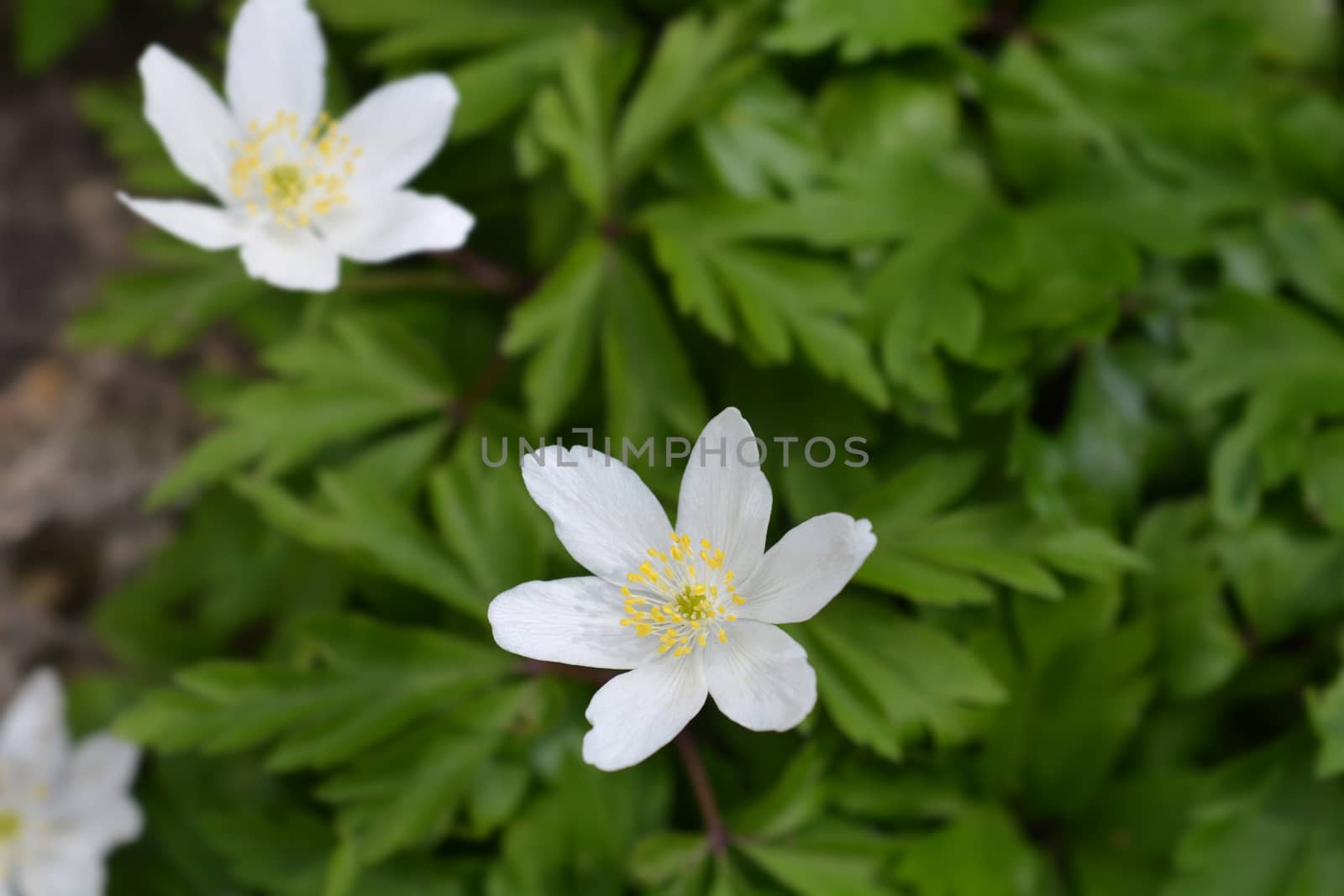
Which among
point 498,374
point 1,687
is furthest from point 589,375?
point 1,687

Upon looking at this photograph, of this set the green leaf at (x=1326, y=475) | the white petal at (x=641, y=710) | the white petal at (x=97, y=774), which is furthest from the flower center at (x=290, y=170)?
the green leaf at (x=1326, y=475)

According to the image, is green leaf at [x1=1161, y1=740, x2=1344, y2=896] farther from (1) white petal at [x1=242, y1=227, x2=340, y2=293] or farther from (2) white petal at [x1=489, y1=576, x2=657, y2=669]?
(1) white petal at [x1=242, y1=227, x2=340, y2=293]

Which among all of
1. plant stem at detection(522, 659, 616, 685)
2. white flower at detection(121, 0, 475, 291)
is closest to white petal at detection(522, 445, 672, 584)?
plant stem at detection(522, 659, 616, 685)

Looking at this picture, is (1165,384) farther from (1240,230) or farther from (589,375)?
(589,375)

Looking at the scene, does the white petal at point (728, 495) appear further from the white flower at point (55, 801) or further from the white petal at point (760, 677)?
the white flower at point (55, 801)

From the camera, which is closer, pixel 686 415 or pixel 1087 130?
pixel 686 415
